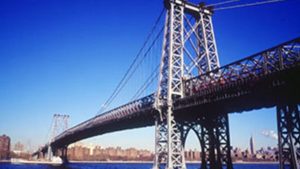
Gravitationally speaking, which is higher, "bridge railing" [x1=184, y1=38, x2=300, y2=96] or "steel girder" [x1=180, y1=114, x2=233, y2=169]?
"bridge railing" [x1=184, y1=38, x2=300, y2=96]

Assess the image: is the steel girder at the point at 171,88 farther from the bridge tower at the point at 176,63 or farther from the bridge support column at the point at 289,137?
the bridge support column at the point at 289,137

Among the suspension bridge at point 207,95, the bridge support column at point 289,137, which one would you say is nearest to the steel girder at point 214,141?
the suspension bridge at point 207,95

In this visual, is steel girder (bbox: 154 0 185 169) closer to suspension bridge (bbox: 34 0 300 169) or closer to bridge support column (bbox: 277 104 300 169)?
suspension bridge (bbox: 34 0 300 169)

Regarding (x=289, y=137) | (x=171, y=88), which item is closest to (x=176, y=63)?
(x=171, y=88)

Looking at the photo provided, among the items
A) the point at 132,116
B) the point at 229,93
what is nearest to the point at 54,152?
the point at 132,116

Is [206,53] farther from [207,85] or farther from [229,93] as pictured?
[229,93]

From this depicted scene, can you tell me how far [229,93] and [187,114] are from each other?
8.98 meters

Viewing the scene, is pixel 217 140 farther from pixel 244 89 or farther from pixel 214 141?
pixel 244 89

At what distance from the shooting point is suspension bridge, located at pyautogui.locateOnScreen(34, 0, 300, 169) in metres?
23.7

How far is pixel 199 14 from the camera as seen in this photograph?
42281mm

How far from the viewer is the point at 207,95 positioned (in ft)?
102

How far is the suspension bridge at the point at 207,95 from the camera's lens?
2369cm

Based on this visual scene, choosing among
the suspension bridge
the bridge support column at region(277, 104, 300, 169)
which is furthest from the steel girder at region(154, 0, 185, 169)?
the bridge support column at region(277, 104, 300, 169)

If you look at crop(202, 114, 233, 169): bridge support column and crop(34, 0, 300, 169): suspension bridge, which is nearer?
crop(34, 0, 300, 169): suspension bridge
